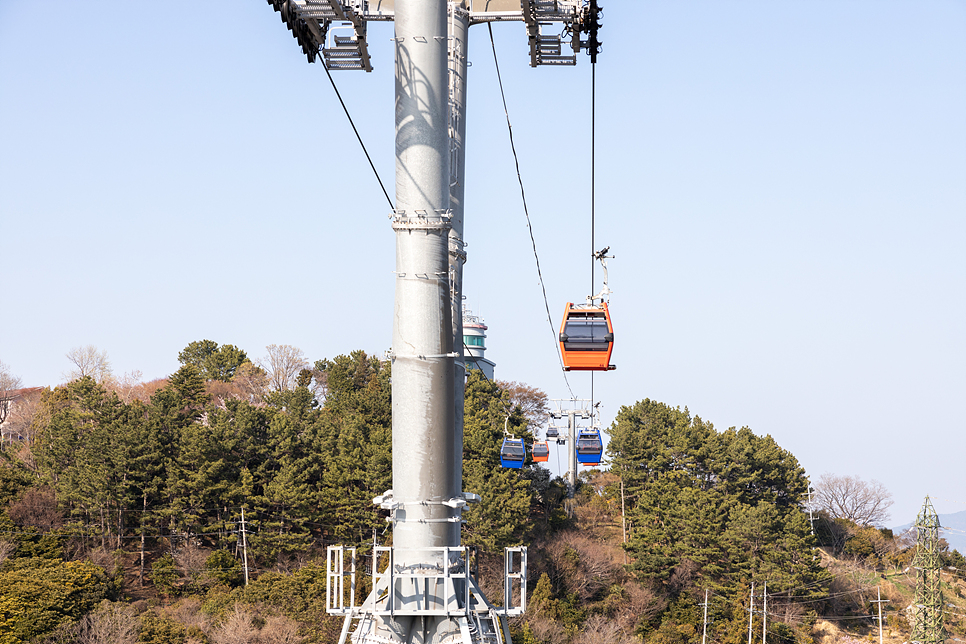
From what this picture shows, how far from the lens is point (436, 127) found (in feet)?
35.8

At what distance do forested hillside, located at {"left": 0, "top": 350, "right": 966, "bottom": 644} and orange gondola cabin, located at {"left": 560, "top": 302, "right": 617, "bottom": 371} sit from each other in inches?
1048

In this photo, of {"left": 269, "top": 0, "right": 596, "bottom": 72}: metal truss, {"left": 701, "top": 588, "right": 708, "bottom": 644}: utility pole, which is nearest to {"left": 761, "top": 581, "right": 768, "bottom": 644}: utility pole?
{"left": 701, "top": 588, "right": 708, "bottom": 644}: utility pole

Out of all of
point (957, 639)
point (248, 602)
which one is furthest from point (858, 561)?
point (248, 602)

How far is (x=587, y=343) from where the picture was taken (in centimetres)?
1967

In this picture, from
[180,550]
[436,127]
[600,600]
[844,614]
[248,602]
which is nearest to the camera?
[436,127]

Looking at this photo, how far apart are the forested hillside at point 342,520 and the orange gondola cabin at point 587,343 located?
2662 centimetres

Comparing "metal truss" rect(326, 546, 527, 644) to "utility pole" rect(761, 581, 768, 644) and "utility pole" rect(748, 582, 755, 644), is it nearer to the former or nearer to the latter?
"utility pole" rect(748, 582, 755, 644)

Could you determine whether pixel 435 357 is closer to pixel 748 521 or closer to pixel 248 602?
pixel 248 602

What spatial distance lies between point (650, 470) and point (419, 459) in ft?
183

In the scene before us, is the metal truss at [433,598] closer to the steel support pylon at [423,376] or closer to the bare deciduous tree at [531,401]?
the steel support pylon at [423,376]

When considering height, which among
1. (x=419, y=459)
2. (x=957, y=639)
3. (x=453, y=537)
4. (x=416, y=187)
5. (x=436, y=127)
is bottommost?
(x=957, y=639)

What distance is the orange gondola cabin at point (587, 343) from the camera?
19.5 m

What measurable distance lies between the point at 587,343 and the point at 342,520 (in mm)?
37986

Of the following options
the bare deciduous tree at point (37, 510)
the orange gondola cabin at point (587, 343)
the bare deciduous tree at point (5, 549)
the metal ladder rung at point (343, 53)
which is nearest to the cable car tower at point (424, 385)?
the metal ladder rung at point (343, 53)
